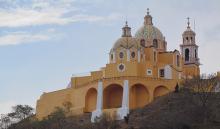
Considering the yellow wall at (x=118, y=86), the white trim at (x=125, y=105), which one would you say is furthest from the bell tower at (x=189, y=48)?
the white trim at (x=125, y=105)

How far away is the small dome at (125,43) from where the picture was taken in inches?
3317

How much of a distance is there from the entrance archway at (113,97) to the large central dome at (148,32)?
35.7ft

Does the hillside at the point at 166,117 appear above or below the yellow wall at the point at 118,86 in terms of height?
below

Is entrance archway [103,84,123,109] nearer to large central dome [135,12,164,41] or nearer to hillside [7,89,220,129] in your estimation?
hillside [7,89,220,129]

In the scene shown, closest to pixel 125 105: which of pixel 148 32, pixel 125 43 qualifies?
pixel 125 43

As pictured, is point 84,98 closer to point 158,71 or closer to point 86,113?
point 86,113

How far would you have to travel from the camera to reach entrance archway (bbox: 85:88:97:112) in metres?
83.4

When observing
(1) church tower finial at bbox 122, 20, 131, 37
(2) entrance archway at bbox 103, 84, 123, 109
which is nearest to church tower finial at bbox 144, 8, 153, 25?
(1) church tower finial at bbox 122, 20, 131, 37

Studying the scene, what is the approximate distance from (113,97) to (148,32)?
12.4 metres

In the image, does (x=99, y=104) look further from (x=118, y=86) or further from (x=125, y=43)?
(x=125, y=43)

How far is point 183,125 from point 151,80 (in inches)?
606

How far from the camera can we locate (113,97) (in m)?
83.8

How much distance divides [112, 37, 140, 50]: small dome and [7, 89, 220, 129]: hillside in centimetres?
903

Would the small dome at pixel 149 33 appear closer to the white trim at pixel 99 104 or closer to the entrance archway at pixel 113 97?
the entrance archway at pixel 113 97
